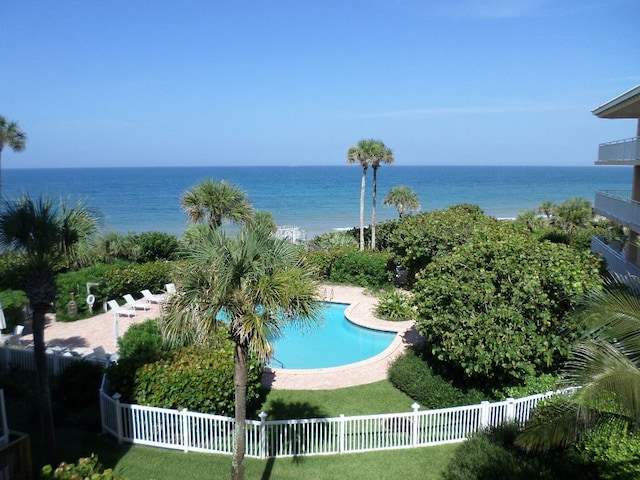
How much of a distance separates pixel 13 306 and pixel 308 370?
10.3 metres

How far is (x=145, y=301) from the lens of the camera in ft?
64.6

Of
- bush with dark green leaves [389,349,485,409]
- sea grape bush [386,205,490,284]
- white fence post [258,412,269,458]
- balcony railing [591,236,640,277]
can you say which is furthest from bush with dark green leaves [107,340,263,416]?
balcony railing [591,236,640,277]

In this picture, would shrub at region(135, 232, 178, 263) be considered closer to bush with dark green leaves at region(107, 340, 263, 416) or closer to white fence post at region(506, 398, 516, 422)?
bush with dark green leaves at region(107, 340, 263, 416)

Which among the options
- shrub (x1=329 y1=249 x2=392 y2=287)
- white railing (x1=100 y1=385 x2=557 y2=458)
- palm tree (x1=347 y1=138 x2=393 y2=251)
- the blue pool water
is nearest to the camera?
white railing (x1=100 y1=385 x2=557 y2=458)

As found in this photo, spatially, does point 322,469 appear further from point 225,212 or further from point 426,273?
point 225,212

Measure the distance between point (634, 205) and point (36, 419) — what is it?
17164 mm

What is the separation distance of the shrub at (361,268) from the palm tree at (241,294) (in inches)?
632

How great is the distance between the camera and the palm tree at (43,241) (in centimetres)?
752

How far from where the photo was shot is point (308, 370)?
1359 cm

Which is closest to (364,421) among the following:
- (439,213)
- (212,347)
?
(212,347)

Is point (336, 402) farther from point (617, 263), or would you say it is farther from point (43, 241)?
point (617, 263)

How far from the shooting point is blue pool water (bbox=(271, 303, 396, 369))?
602 inches

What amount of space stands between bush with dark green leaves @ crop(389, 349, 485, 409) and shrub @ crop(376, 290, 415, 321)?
520 centimetres

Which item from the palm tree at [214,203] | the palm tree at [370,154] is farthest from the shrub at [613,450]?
the palm tree at [370,154]
